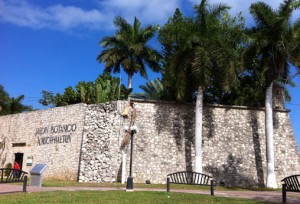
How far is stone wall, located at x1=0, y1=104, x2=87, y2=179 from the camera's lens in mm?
23422

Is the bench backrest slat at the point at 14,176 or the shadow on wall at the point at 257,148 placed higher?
the shadow on wall at the point at 257,148

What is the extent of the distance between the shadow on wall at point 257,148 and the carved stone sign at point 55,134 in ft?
40.5

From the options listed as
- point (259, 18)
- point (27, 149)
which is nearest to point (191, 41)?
point (259, 18)

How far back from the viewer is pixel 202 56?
21453mm

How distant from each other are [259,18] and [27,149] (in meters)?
19.4

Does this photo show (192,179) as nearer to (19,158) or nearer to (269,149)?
(269,149)

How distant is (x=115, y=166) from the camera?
72.4 ft

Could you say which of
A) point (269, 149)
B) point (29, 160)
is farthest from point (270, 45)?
point (29, 160)

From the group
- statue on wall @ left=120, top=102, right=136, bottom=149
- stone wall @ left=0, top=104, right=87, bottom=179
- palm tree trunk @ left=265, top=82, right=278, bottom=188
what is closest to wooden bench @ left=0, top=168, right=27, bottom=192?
stone wall @ left=0, top=104, right=87, bottom=179

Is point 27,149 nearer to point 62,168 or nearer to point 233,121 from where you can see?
point 62,168

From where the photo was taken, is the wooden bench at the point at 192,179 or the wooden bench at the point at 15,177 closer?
the wooden bench at the point at 15,177

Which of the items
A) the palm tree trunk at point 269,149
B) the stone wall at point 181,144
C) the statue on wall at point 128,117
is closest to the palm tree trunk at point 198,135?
the stone wall at point 181,144

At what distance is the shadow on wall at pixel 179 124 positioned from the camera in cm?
2303

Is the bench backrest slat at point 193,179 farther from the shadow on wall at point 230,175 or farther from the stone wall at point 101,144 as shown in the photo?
the stone wall at point 101,144
